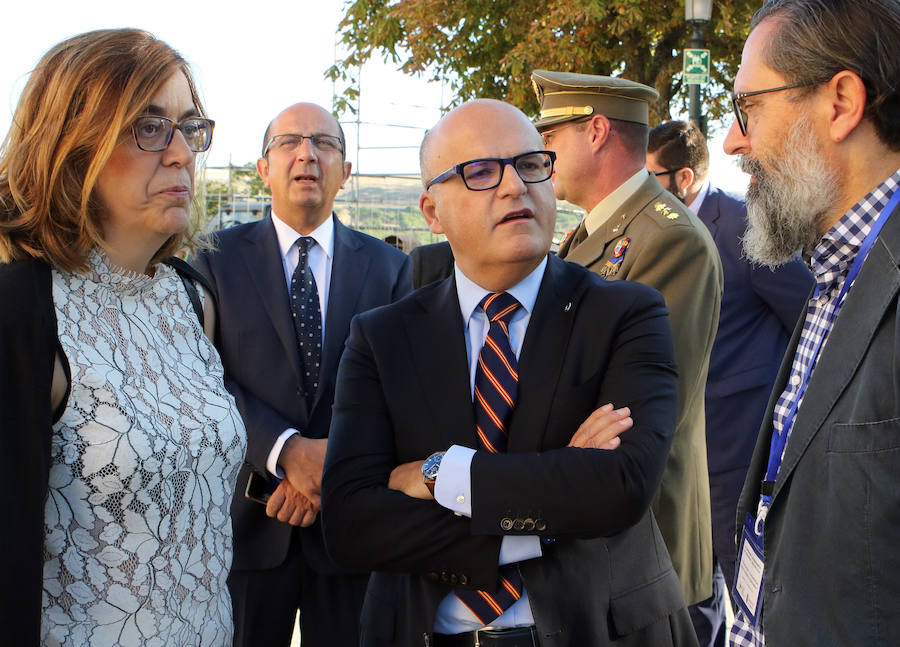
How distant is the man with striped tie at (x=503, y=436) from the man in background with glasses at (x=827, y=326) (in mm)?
324

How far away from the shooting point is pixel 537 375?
7.18ft

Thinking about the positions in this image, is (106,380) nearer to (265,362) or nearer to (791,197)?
(265,362)

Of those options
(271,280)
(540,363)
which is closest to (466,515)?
(540,363)

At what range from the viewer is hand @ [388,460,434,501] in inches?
84.0

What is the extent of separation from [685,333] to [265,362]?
1.61m

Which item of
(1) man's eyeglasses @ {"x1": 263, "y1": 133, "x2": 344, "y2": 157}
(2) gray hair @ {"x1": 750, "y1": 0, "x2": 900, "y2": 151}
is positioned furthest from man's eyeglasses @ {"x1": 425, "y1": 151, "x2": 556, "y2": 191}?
(1) man's eyeglasses @ {"x1": 263, "y1": 133, "x2": 344, "y2": 157}

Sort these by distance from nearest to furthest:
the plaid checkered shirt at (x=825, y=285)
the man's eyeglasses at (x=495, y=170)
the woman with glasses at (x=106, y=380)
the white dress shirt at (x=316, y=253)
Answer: the woman with glasses at (x=106, y=380) < the plaid checkered shirt at (x=825, y=285) < the man's eyeglasses at (x=495, y=170) < the white dress shirt at (x=316, y=253)

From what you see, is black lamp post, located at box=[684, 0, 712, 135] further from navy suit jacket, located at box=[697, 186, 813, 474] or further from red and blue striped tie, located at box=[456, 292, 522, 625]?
red and blue striped tie, located at box=[456, 292, 522, 625]

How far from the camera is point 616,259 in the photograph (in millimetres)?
3219

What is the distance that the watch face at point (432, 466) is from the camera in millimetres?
2107

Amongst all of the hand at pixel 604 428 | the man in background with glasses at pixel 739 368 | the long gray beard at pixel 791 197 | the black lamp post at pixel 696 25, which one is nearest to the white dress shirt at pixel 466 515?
the hand at pixel 604 428

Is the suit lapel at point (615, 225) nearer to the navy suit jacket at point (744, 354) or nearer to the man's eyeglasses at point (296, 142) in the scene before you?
the navy suit jacket at point (744, 354)

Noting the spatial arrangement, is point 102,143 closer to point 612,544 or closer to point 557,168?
point 612,544

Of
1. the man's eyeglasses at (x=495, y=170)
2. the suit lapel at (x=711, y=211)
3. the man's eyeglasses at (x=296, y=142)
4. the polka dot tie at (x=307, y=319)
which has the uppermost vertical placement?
the man's eyeglasses at (x=296, y=142)
